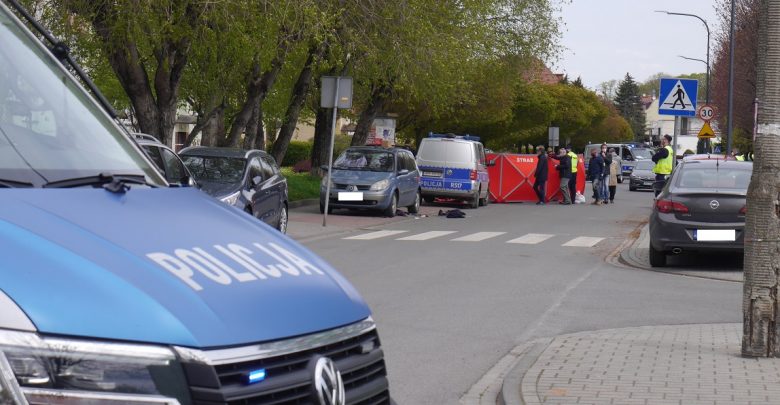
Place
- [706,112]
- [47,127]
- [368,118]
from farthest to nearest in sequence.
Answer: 1. [368,118]
2. [706,112]
3. [47,127]

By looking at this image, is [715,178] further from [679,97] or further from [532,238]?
[532,238]

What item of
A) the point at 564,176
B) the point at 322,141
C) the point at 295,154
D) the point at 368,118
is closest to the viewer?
the point at 564,176

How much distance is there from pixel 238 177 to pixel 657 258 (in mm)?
6470

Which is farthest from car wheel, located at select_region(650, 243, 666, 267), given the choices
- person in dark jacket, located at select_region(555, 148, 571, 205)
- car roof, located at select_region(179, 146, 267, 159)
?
person in dark jacket, located at select_region(555, 148, 571, 205)

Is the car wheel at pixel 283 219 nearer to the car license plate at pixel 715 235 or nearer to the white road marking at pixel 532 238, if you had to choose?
the white road marking at pixel 532 238

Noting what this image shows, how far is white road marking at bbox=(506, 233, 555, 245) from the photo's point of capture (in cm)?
2185

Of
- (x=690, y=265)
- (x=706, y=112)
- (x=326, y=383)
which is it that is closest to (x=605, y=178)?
(x=706, y=112)

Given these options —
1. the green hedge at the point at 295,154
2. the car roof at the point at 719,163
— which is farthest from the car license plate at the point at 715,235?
the green hedge at the point at 295,154

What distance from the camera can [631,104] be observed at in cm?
17538

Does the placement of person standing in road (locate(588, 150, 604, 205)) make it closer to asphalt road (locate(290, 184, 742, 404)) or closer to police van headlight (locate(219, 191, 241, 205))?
asphalt road (locate(290, 184, 742, 404))

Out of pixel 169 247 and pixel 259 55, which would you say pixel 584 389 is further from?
pixel 259 55

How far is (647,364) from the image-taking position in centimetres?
887

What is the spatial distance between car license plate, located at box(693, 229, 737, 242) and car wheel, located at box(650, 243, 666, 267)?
81 cm

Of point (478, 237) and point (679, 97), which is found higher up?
point (679, 97)
